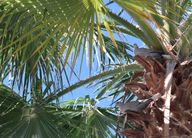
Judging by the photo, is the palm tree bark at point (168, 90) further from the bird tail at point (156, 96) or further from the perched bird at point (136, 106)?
the perched bird at point (136, 106)

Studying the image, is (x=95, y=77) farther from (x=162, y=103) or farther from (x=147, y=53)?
(x=162, y=103)

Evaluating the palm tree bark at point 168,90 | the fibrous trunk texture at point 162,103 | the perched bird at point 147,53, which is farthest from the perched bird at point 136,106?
the perched bird at point 147,53

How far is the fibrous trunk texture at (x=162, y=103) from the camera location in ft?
11.5

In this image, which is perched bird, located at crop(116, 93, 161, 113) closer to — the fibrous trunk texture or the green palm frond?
the fibrous trunk texture

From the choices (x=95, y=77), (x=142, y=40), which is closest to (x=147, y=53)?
(x=142, y=40)

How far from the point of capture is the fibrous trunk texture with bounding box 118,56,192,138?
3516mm

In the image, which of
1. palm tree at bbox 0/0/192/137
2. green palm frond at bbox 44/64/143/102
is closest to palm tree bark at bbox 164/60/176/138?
palm tree at bbox 0/0/192/137

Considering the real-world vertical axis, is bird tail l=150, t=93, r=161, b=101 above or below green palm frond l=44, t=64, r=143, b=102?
below

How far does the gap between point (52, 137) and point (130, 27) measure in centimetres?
119

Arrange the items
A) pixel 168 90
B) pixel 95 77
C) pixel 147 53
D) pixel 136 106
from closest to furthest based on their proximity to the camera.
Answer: pixel 168 90 → pixel 136 106 → pixel 147 53 → pixel 95 77

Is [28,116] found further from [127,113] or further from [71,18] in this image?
[71,18]

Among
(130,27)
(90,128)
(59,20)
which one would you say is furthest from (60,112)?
(59,20)

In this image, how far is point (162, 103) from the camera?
142 inches

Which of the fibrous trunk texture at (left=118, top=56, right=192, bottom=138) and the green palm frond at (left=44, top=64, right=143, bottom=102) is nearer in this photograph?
the fibrous trunk texture at (left=118, top=56, right=192, bottom=138)
